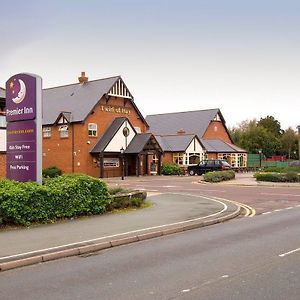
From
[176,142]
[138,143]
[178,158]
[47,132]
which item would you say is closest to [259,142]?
[176,142]

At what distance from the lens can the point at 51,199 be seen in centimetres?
1384

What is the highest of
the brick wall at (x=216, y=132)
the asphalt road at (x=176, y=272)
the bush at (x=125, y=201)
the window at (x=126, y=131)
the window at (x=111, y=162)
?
the brick wall at (x=216, y=132)

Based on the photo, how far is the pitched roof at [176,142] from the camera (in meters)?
60.7

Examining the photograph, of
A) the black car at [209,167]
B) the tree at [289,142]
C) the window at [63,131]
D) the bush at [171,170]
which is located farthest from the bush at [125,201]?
the tree at [289,142]

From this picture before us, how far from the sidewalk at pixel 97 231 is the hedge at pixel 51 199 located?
424mm

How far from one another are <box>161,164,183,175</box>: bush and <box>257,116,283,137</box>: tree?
57.0 m

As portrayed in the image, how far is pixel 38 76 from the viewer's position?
50.1ft

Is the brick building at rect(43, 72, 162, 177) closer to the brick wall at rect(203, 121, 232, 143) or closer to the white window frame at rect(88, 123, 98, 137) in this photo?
the white window frame at rect(88, 123, 98, 137)

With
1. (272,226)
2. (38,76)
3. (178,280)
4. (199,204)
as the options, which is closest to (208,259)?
(178,280)

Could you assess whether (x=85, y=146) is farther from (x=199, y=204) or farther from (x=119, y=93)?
(x=199, y=204)

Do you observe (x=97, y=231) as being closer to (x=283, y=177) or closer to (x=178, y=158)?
(x=283, y=177)

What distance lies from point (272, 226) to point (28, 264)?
7.37 metres

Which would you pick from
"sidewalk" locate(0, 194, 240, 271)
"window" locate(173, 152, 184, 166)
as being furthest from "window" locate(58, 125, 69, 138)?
"sidewalk" locate(0, 194, 240, 271)

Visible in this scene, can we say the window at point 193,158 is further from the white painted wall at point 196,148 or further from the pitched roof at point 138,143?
the pitched roof at point 138,143
